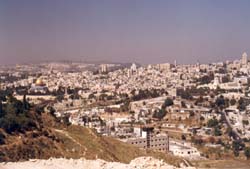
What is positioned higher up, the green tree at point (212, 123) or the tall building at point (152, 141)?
the tall building at point (152, 141)

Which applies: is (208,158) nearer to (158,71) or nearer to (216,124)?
(216,124)


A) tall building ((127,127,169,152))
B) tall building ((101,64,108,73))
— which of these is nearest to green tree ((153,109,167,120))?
tall building ((127,127,169,152))

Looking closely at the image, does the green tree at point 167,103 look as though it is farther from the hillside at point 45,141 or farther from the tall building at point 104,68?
the tall building at point 104,68

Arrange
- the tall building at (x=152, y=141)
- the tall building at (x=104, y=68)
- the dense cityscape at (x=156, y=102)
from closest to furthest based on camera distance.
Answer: the tall building at (x=152, y=141), the dense cityscape at (x=156, y=102), the tall building at (x=104, y=68)

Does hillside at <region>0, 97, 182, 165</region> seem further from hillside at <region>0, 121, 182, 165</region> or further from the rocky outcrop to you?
the rocky outcrop

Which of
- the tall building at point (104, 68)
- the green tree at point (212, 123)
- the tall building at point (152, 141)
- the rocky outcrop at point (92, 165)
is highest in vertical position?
the rocky outcrop at point (92, 165)

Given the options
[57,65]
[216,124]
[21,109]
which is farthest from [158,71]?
[21,109]

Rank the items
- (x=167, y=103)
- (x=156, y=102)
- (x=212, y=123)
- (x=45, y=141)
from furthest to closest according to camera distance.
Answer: (x=156, y=102)
(x=167, y=103)
(x=212, y=123)
(x=45, y=141)

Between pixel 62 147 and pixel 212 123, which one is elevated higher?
pixel 62 147

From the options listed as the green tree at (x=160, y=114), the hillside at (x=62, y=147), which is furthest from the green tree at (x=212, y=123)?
the hillside at (x=62, y=147)

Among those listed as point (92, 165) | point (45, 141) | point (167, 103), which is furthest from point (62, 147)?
point (167, 103)

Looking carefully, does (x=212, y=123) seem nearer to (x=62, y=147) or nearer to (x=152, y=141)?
(x=152, y=141)

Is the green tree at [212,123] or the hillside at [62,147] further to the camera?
the green tree at [212,123]
